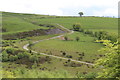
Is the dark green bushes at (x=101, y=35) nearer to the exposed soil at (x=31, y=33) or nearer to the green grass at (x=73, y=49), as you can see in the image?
the green grass at (x=73, y=49)

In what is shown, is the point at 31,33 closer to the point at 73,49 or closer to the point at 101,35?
the point at 101,35

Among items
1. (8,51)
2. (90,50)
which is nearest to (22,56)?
(8,51)

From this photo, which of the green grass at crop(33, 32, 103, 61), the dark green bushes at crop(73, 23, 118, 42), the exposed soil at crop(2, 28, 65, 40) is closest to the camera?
the green grass at crop(33, 32, 103, 61)

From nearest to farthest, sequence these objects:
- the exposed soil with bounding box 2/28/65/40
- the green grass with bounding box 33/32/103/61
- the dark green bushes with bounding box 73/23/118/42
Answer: the green grass with bounding box 33/32/103/61, the dark green bushes with bounding box 73/23/118/42, the exposed soil with bounding box 2/28/65/40

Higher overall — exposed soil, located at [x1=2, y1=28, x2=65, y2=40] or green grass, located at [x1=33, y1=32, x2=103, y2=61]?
exposed soil, located at [x1=2, y1=28, x2=65, y2=40]

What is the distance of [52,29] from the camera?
99.8 meters

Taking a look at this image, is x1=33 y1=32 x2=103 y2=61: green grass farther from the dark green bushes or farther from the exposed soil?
the exposed soil

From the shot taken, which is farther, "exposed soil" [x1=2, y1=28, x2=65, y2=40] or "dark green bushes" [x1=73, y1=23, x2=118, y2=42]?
"exposed soil" [x1=2, y1=28, x2=65, y2=40]

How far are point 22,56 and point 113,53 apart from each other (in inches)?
1609

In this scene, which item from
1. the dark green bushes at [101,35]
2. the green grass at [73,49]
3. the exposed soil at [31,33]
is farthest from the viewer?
the exposed soil at [31,33]

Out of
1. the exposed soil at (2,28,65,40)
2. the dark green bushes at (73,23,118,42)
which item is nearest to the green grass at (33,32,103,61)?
the dark green bushes at (73,23,118,42)

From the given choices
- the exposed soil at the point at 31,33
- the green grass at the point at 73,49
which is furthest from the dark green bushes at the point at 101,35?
the exposed soil at the point at 31,33

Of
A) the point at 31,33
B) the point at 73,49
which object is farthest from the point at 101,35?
the point at 31,33

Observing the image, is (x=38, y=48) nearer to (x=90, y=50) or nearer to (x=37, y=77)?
(x=90, y=50)
